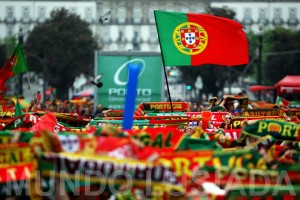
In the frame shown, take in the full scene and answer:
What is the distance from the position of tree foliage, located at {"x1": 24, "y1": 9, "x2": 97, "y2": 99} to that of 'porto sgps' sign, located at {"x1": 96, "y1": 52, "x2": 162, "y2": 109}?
43.5m

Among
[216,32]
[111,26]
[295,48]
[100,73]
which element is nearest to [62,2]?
[111,26]

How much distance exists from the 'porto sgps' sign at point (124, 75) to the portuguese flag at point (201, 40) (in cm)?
1189

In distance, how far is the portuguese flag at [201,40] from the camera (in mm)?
13758

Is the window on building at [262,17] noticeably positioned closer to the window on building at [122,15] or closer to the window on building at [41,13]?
the window on building at [122,15]

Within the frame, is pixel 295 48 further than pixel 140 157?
Yes

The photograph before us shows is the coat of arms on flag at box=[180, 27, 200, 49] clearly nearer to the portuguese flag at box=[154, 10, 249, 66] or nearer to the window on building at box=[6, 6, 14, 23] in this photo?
the portuguese flag at box=[154, 10, 249, 66]

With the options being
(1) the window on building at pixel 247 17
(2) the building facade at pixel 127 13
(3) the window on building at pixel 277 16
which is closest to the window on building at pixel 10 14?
(2) the building facade at pixel 127 13

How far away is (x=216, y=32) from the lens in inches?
544

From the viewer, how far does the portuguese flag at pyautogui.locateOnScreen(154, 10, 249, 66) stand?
45.1 feet

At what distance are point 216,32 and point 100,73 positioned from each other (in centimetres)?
1246

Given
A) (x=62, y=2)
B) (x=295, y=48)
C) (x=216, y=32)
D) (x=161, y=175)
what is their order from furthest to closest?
(x=62, y=2) < (x=295, y=48) < (x=216, y=32) < (x=161, y=175)

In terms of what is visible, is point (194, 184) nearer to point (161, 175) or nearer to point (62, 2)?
point (161, 175)

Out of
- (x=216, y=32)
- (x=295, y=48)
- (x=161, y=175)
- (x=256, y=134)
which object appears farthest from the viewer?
(x=295, y=48)

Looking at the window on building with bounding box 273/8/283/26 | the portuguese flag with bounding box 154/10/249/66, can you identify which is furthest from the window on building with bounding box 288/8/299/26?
the portuguese flag with bounding box 154/10/249/66
